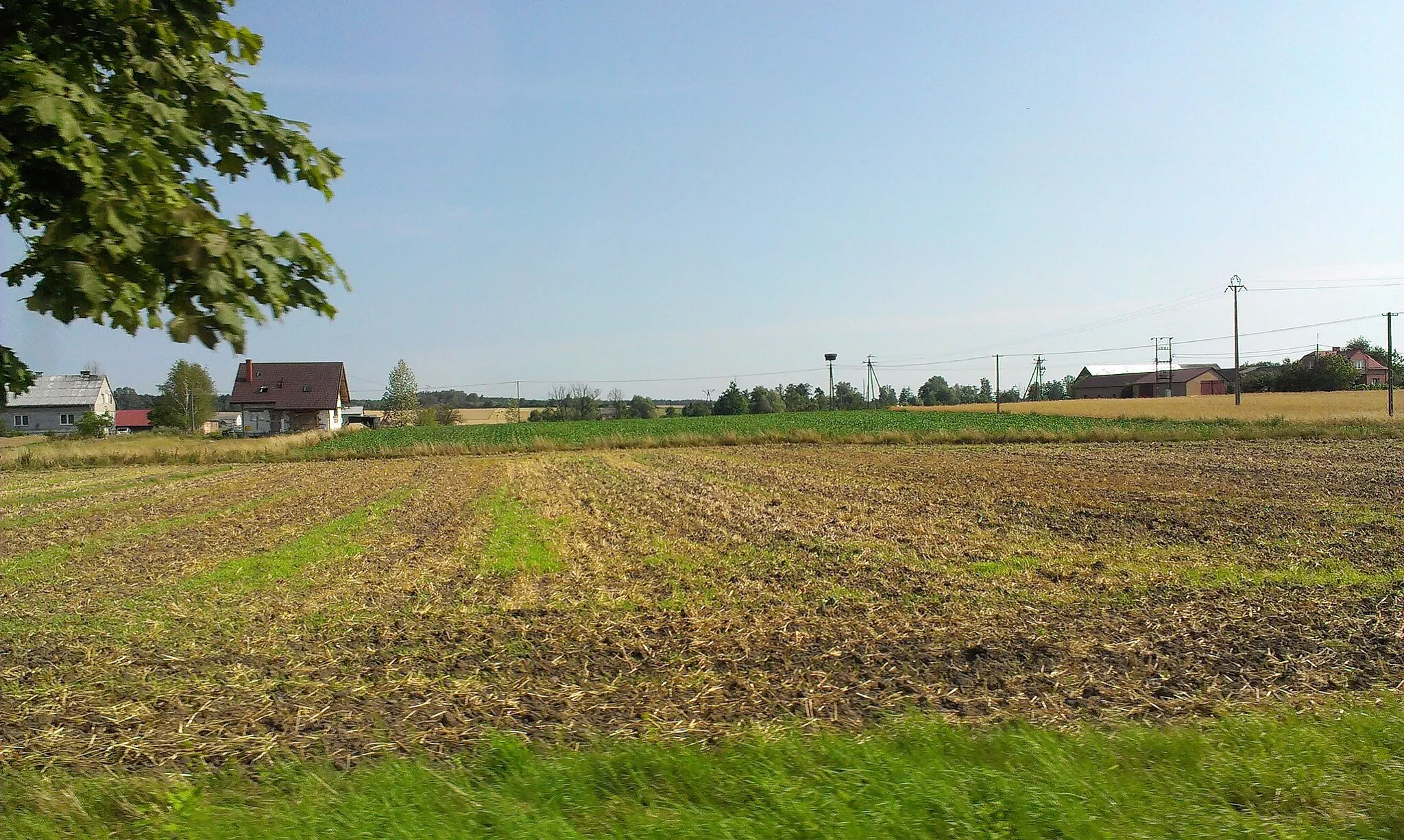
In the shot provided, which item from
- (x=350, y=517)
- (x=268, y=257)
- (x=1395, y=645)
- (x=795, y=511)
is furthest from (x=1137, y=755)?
(x=350, y=517)

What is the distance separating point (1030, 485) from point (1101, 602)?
496 inches

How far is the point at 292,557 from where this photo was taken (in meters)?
12.3

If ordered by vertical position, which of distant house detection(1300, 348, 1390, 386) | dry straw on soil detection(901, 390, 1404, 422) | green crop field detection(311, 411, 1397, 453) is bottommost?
green crop field detection(311, 411, 1397, 453)

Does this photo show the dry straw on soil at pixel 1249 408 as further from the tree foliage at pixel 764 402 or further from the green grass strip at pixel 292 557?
the green grass strip at pixel 292 557

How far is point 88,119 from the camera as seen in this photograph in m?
3.34

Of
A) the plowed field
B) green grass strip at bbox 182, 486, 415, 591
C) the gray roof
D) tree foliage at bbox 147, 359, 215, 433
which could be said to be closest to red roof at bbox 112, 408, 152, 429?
tree foliage at bbox 147, 359, 215, 433

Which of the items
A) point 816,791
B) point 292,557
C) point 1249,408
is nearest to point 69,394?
point 292,557

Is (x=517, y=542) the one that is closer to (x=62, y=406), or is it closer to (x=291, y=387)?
(x=62, y=406)

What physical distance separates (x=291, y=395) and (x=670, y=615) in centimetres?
8295

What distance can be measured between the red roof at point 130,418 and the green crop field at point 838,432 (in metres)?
69.0

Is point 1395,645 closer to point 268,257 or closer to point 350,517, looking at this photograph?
point 268,257

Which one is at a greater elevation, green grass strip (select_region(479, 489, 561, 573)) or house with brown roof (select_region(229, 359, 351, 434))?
house with brown roof (select_region(229, 359, 351, 434))

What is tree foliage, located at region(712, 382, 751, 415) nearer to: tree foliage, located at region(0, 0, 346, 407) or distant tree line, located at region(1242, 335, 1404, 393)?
distant tree line, located at region(1242, 335, 1404, 393)

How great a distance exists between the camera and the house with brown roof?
80.9 meters
